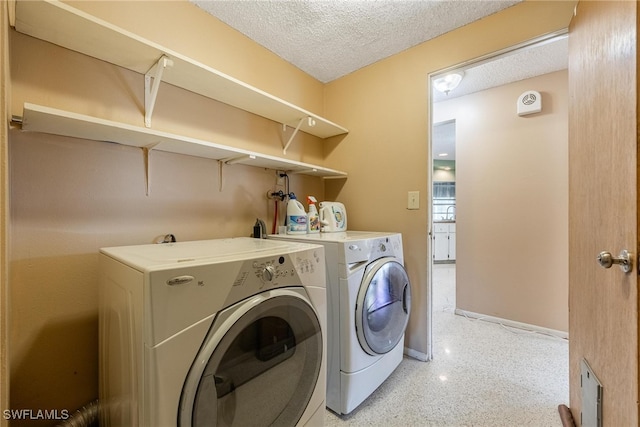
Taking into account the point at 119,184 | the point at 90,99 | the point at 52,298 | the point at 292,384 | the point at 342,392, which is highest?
the point at 90,99

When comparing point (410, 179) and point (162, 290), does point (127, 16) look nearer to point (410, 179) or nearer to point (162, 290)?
point (162, 290)

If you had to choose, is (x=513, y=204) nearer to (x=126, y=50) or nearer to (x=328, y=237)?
(x=328, y=237)

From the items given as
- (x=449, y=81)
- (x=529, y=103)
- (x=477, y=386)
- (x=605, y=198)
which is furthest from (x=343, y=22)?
(x=477, y=386)

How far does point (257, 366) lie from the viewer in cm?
87

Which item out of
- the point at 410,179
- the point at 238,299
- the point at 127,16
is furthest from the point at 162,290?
the point at 410,179

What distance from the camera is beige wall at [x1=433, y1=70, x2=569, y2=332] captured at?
7.32 ft

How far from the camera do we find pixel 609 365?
0.87m

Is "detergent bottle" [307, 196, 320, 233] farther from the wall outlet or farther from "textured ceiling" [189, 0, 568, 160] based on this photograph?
"textured ceiling" [189, 0, 568, 160]

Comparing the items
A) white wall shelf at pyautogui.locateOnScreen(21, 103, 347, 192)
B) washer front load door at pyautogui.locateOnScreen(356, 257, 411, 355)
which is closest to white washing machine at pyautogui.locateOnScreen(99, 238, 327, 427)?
washer front load door at pyautogui.locateOnScreen(356, 257, 411, 355)

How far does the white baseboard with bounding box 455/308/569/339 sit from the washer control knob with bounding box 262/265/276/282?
2.53 metres

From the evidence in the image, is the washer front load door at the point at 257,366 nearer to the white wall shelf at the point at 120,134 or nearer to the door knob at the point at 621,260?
the white wall shelf at the point at 120,134

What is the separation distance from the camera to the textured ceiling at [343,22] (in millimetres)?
1508

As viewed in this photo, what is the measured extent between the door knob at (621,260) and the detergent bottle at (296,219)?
139 cm

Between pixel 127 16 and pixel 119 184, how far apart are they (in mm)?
802
